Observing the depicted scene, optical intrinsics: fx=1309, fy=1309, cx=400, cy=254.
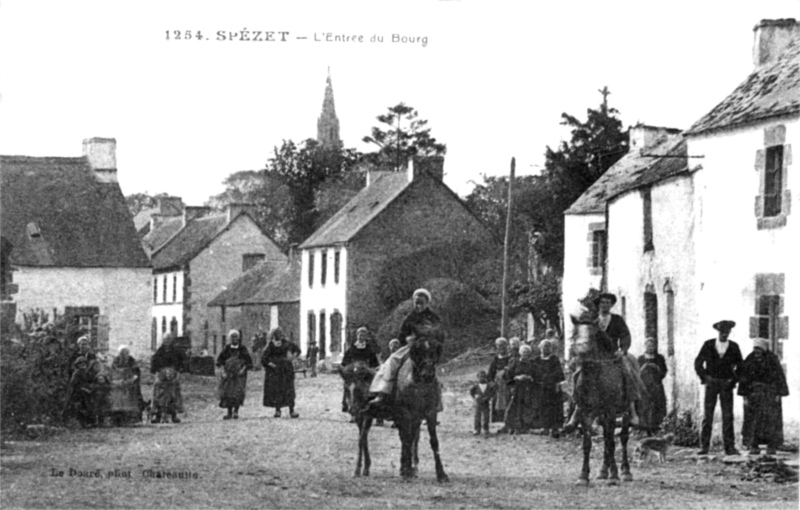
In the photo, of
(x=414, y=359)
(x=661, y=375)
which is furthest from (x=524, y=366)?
(x=414, y=359)

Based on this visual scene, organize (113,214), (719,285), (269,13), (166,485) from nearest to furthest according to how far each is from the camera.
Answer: (166,485), (269,13), (719,285), (113,214)

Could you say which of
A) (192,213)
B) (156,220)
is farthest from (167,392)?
(156,220)

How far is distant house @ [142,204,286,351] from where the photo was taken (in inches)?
1706

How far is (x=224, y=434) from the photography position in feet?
55.5

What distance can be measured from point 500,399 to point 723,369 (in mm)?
3557

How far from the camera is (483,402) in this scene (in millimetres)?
17141

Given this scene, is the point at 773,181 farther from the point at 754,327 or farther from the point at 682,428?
the point at 682,428

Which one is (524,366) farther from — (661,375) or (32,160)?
(32,160)

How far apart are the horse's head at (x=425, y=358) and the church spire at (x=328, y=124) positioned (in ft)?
10.0

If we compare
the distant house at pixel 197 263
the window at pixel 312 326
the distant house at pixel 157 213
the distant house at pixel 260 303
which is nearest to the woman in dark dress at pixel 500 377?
the window at pixel 312 326

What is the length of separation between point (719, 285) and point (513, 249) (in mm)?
11132

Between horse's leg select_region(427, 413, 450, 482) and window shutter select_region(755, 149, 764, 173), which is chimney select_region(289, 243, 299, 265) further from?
horse's leg select_region(427, 413, 450, 482)

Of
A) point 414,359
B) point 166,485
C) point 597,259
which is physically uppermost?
point 597,259

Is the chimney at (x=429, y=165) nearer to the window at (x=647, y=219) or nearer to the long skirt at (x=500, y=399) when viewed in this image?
the long skirt at (x=500, y=399)
